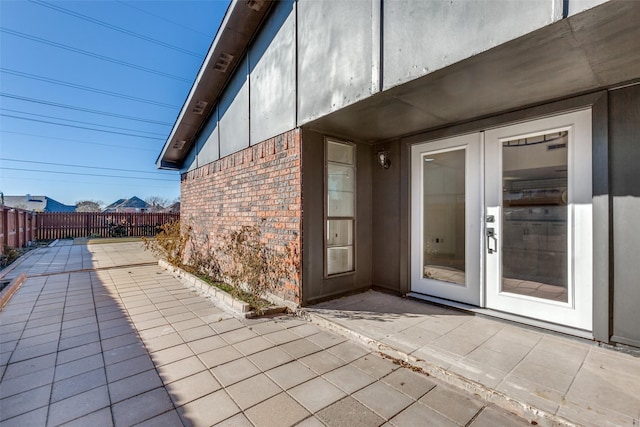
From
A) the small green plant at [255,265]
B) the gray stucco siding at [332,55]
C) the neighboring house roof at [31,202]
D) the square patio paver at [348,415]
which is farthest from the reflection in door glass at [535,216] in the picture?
the neighboring house roof at [31,202]

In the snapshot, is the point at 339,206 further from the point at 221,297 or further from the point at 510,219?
the point at 221,297

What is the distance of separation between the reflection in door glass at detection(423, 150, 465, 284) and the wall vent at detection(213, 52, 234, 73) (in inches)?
162

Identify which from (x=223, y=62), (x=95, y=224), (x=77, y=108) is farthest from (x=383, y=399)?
(x=77, y=108)

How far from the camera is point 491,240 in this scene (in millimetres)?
3594

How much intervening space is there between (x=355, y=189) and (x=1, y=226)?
11.7 meters

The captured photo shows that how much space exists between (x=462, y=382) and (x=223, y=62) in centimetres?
619

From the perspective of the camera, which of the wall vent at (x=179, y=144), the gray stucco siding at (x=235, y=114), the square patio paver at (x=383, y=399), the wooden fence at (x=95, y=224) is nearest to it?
the square patio paver at (x=383, y=399)

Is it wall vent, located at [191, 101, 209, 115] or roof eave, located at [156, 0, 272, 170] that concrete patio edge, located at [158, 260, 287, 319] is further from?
wall vent, located at [191, 101, 209, 115]

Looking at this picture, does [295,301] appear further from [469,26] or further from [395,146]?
[469,26]

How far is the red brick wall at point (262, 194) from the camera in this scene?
415cm

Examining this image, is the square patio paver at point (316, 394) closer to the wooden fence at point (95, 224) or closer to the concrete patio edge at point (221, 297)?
the concrete patio edge at point (221, 297)

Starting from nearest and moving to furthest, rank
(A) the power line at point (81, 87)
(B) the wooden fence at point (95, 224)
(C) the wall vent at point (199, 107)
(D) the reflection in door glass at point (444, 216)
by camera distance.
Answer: (D) the reflection in door glass at point (444, 216), (C) the wall vent at point (199, 107), (B) the wooden fence at point (95, 224), (A) the power line at point (81, 87)

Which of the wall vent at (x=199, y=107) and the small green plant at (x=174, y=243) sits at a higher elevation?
the wall vent at (x=199, y=107)

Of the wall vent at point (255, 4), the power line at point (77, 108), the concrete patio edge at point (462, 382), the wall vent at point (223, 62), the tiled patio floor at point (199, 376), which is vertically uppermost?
the power line at point (77, 108)
